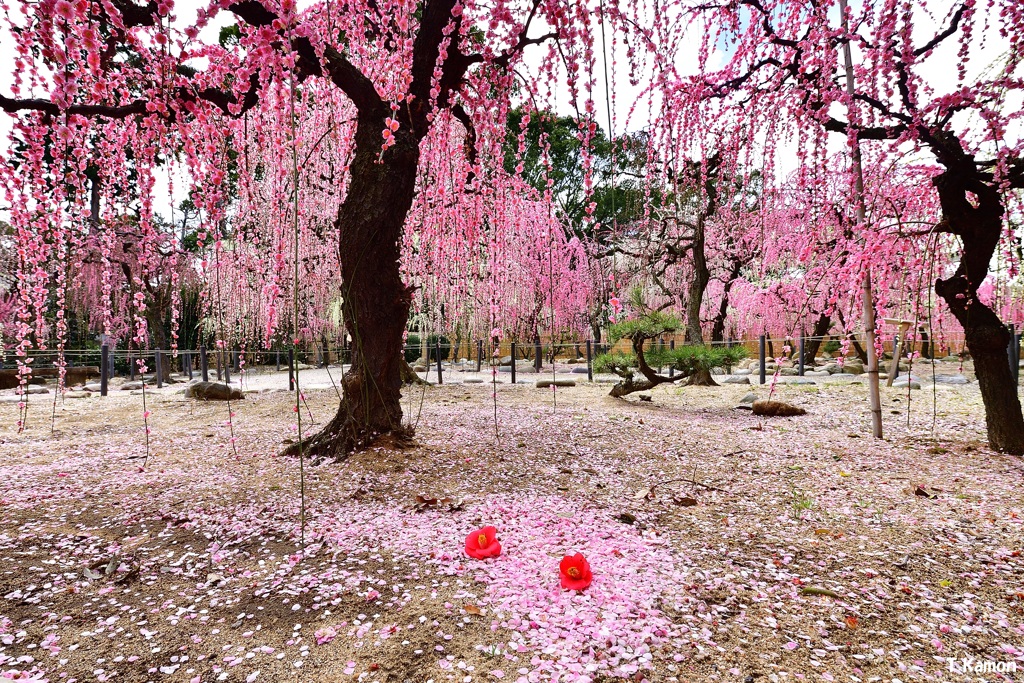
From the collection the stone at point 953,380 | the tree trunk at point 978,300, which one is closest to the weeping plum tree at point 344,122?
the tree trunk at point 978,300

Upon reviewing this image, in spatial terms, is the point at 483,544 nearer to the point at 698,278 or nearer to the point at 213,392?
the point at 213,392

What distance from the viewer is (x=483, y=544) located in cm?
198

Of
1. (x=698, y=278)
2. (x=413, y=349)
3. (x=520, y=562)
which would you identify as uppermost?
(x=698, y=278)

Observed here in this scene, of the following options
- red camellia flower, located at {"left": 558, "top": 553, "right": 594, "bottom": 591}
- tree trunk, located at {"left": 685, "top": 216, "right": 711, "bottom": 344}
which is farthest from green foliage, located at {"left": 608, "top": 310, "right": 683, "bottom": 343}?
red camellia flower, located at {"left": 558, "top": 553, "right": 594, "bottom": 591}

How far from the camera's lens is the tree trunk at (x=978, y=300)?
121 inches

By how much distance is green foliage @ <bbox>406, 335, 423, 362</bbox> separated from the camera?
15.8 meters

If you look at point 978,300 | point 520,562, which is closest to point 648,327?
point 978,300

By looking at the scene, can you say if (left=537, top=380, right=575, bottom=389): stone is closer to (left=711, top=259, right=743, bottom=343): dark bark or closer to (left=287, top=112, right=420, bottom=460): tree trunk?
(left=711, top=259, right=743, bottom=343): dark bark

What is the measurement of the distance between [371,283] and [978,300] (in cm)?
416

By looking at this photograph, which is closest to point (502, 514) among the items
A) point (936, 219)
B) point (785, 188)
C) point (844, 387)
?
point (936, 219)

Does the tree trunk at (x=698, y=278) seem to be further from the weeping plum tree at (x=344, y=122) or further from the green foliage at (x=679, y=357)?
the weeping plum tree at (x=344, y=122)

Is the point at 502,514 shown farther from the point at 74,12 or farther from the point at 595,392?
the point at 595,392

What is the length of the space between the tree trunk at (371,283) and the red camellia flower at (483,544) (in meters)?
1.63

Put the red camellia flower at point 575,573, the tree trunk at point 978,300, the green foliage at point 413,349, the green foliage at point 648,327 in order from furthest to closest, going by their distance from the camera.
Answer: the green foliage at point 413,349, the green foliage at point 648,327, the tree trunk at point 978,300, the red camellia flower at point 575,573
